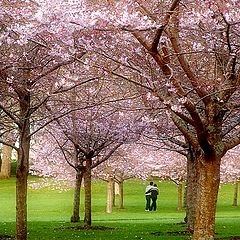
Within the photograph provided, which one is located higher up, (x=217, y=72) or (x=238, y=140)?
(x=217, y=72)

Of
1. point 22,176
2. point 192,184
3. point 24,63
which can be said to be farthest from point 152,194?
point 24,63

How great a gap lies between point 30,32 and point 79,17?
908 mm

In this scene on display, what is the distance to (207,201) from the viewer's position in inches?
447

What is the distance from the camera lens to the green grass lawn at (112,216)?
17.6m

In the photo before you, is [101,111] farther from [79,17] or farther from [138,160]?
[138,160]

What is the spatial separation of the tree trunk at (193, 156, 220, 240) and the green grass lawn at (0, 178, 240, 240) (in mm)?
4424

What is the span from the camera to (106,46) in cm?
1096

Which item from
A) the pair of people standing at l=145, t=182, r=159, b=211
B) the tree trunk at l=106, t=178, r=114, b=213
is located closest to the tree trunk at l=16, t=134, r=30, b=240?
the tree trunk at l=106, t=178, r=114, b=213

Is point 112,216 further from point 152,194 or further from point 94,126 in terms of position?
point 94,126

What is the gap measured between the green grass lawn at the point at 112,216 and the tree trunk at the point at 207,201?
442 cm

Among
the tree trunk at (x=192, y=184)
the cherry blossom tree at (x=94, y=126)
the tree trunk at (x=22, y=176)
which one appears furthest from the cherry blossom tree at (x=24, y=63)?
the tree trunk at (x=192, y=184)

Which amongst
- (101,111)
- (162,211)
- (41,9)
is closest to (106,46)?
(41,9)

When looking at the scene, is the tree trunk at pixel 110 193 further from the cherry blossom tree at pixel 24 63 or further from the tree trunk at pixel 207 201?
the tree trunk at pixel 207 201

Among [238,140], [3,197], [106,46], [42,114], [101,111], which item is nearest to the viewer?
[106,46]
